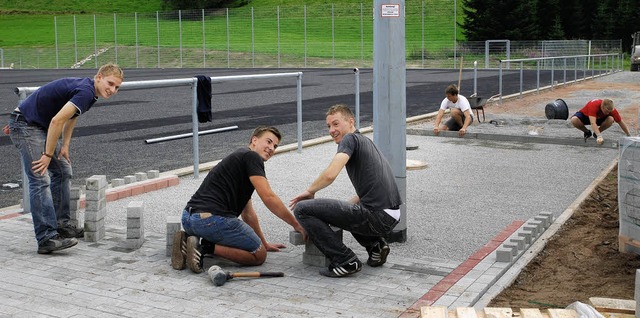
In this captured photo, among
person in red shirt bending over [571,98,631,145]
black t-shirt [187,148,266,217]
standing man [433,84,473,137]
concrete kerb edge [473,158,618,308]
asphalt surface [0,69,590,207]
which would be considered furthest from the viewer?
standing man [433,84,473,137]

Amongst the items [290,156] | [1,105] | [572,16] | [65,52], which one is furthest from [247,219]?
[572,16]

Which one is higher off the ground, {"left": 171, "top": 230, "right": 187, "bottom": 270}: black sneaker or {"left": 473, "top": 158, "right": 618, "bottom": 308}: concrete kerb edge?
{"left": 171, "top": 230, "right": 187, "bottom": 270}: black sneaker

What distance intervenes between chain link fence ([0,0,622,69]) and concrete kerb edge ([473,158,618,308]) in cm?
4020

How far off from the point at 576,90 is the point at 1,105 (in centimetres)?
1823

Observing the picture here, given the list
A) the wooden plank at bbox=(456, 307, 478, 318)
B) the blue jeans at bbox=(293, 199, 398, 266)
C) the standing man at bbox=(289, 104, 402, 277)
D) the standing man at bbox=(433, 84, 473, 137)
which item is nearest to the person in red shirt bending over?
the standing man at bbox=(433, 84, 473, 137)

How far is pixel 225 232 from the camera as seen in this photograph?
21.9ft

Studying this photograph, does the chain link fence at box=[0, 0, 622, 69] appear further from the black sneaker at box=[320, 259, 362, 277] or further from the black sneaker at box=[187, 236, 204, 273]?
the black sneaker at box=[187, 236, 204, 273]

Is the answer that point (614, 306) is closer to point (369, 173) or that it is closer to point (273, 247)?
→ point (369, 173)

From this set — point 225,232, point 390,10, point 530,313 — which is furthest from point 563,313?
point 390,10

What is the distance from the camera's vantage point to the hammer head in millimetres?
6211

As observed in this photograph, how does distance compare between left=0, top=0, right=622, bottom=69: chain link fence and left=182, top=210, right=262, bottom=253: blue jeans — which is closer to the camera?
left=182, top=210, right=262, bottom=253: blue jeans

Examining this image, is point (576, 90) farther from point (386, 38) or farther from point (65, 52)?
point (65, 52)

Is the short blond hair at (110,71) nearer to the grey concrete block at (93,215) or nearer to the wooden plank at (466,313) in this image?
the grey concrete block at (93,215)

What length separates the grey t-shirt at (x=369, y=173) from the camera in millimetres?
6730
